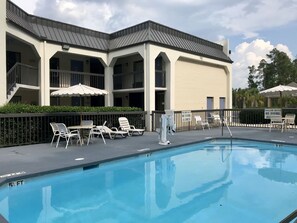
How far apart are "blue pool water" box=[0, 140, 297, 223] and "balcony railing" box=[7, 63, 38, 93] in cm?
859

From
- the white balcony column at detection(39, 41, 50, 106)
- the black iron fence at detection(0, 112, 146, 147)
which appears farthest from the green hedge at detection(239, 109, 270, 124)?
the white balcony column at detection(39, 41, 50, 106)

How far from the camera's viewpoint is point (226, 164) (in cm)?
896

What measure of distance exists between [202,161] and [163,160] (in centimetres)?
134

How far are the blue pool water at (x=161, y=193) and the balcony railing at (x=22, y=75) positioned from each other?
28.2ft

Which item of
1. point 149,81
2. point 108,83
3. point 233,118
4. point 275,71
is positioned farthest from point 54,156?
point 275,71

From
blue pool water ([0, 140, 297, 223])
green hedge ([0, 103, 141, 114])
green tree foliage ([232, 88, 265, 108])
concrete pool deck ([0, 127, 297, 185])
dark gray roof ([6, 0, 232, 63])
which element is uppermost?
dark gray roof ([6, 0, 232, 63])

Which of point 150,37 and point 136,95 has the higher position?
point 150,37

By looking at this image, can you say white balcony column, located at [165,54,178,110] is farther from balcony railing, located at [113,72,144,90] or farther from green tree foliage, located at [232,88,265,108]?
green tree foliage, located at [232,88,265,108]

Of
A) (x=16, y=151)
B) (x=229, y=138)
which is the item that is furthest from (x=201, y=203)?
(x=229, y=138)

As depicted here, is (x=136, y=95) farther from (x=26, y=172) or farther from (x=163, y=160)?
(x=26, y=172)

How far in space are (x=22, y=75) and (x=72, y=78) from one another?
3869mm

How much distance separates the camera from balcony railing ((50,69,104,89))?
17.9m

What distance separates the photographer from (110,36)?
66.8 ft

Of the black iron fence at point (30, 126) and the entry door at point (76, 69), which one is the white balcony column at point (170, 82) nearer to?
the black iron fence at point (30, 126)
